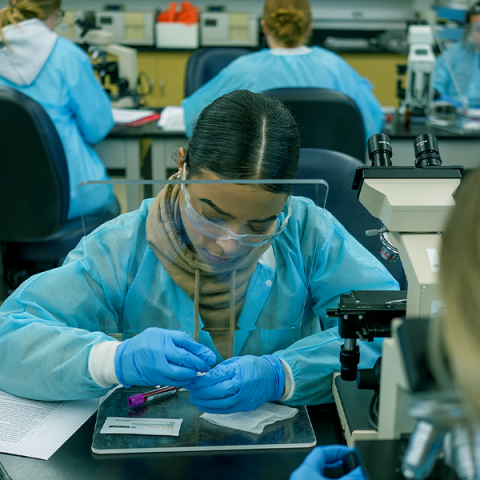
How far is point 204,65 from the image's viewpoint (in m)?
3.41

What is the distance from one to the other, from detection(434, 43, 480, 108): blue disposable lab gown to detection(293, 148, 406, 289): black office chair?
7.66ft

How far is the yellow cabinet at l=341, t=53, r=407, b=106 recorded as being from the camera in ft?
14.6

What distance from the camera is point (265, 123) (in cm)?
101

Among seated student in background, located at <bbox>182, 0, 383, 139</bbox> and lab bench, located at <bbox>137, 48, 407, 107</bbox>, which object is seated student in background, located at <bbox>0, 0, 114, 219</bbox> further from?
lab bench, located at <bbox>137, 48, 407, 107</bbox>

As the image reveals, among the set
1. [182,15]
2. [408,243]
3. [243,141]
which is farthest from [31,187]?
[182,15]

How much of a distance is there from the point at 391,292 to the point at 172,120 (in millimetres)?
2120

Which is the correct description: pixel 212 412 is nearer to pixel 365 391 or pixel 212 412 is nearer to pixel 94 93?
pixel 365 391

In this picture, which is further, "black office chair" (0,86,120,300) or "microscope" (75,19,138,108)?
"microscope" (75,19,138,108)

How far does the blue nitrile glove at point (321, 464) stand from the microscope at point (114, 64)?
2.66 metres

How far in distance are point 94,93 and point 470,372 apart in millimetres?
2206

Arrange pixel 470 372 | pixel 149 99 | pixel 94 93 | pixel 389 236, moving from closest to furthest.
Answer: pixel 470 372
pixel 389 236
pixel 94 93
pixel 149 99

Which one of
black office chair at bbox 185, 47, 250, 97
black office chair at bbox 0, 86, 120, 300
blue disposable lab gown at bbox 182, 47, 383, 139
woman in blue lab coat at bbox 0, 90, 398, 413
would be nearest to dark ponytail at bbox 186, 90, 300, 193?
woman in blue lab coat at bbox 0, 90, 398, 413

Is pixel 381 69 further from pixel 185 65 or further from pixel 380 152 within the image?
pixel 380 152

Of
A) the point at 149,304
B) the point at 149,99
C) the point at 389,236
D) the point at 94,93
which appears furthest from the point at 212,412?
the point at 149,99
